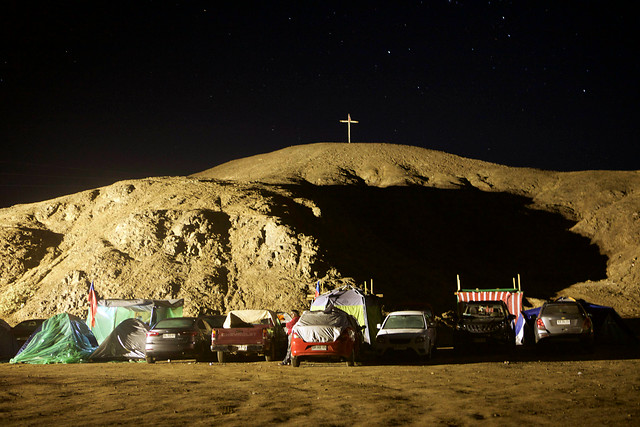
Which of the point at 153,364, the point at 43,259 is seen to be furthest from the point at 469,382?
the point at 43,259

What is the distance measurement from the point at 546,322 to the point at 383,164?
163ft

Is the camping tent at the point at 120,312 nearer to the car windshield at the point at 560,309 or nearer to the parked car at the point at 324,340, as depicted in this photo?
the parked car at the point at 324,340

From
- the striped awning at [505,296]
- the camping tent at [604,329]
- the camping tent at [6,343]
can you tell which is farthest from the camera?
the striped awning at [505,296]

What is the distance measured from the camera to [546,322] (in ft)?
58.3

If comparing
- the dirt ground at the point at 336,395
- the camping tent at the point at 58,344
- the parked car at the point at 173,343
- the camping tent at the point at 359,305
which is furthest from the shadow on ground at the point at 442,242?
the dirt ground at the point at 336,395

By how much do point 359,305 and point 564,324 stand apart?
699 cm

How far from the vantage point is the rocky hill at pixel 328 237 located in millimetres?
34781

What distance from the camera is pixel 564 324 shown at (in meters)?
17.5

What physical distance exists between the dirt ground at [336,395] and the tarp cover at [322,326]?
2.84 ft

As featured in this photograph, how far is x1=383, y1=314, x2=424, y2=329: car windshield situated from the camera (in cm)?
1806

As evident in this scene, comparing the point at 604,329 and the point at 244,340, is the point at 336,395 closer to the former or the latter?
the point at 244,340

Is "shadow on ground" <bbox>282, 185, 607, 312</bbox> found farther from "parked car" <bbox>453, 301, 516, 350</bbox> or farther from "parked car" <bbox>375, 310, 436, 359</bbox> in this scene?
"parked car" <bbox>375, 310, 436, 359</bbox>

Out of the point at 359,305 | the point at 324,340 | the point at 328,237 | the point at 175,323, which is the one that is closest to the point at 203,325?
the point at 175,323

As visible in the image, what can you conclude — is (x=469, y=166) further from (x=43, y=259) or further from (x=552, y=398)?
(x=552, y=398)
